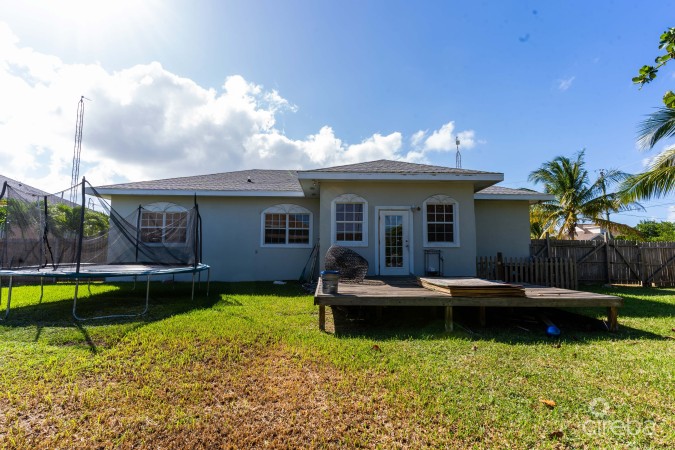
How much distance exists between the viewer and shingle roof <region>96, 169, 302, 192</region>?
1082 centimetres

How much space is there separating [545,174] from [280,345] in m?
20.4

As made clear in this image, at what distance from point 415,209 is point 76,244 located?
325 inches

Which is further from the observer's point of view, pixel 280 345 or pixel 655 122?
pixel 655 122

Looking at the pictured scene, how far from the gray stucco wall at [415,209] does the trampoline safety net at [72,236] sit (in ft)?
11.9

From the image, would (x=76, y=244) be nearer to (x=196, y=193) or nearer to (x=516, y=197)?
(x=196, y=193)

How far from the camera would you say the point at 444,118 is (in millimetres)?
11648

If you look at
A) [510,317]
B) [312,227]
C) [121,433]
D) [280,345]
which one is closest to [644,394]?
[510,317]

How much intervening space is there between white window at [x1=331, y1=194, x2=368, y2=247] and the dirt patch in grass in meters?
5.72

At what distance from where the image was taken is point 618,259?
36.5ft

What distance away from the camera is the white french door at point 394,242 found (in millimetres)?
8852

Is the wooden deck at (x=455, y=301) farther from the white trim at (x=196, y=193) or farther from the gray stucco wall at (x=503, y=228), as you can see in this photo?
the white trim at (x=196, y=193)

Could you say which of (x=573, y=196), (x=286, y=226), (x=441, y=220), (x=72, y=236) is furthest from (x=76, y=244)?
(x=573, y=196)

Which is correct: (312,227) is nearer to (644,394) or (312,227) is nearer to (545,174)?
(644,394)

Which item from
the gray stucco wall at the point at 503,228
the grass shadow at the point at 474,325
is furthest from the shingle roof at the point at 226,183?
the gray stucco wall at the point at 503,228
